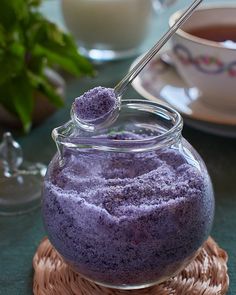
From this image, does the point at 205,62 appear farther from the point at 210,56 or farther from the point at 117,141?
the point at 117,141

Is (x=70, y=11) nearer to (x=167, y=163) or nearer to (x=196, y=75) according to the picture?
(x=196, y=75)

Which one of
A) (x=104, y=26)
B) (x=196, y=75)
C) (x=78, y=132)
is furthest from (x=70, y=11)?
(x=78, y=132)

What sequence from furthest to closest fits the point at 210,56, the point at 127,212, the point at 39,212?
the point at 210,56 < the point at 39,212 < the point at 127,212

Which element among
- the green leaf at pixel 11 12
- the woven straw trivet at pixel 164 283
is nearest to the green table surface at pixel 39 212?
the woven straw trivet at pixel 164 283

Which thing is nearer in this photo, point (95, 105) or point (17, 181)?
point (95, 105)

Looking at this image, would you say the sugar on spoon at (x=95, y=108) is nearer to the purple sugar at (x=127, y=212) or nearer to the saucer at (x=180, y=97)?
the purple sugar at (x=127, y=212)

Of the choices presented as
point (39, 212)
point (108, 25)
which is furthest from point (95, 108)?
point (108, 25)

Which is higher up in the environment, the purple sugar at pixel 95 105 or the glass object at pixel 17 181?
the purple sugar at pixel 95 105
